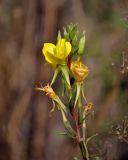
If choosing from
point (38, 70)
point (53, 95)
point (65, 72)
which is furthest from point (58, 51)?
point (38, 70)

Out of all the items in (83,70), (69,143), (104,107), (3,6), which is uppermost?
(3,6)

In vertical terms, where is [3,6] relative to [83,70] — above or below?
above

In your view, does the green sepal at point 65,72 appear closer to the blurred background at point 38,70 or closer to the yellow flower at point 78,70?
the yellow flower at point 78,70

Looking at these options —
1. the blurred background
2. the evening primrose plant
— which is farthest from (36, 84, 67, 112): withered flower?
the blurred background

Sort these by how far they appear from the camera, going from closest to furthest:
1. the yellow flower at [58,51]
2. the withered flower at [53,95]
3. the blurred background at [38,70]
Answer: the yellow flower at [58,51] < the withered flower at [53,95] < the blurred background at [38,70]

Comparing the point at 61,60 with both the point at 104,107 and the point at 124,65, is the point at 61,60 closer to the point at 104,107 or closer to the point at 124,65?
the point at 124,65

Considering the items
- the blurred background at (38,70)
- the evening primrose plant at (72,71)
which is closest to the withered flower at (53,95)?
the evening primrose plant at (72,71)

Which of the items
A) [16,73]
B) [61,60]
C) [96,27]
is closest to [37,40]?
[16,73]
